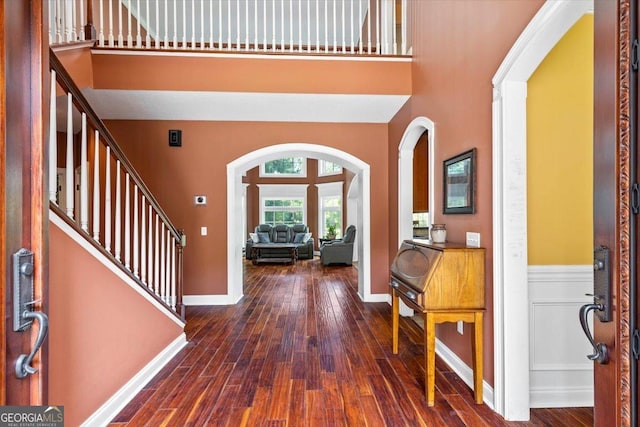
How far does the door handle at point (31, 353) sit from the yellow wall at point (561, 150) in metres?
2.53

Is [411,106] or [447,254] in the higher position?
[411,106]

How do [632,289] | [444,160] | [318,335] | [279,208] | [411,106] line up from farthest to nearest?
[279,208] → [411,106] → [318,335] → [444,160] → [632,289]

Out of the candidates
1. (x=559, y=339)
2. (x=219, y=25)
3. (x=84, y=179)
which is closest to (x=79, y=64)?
(x=219, y=25)

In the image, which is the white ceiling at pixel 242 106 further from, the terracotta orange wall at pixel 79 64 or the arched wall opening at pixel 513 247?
the arched wall opening at pixel 513 247

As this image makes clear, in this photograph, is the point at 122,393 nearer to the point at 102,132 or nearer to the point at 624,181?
the point at 102,132

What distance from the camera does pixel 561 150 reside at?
216 centimetres

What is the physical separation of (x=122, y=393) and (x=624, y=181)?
293 cm

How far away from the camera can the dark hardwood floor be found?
2105mm

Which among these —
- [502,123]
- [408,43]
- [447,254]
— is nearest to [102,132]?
[447,254]

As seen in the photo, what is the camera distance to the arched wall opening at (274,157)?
486cm

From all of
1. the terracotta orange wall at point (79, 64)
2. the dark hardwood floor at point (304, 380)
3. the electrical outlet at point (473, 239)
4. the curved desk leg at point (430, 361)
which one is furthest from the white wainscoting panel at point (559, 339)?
the terracotta orange wall at point (79, 64)

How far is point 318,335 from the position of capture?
3.53 meters

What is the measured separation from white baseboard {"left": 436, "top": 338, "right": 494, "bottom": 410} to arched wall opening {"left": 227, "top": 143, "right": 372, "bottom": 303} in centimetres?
193

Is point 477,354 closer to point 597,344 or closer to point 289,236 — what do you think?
point 597,344
